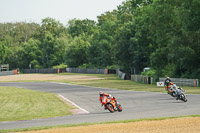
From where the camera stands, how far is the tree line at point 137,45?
5688cm

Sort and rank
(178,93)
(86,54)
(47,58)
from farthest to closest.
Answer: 1. (47,58)
2. (86,54)
3. (178,93)

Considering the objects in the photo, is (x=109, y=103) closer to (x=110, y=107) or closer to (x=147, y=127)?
(x=110, y=107)

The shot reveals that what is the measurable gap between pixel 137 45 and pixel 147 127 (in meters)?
70.1

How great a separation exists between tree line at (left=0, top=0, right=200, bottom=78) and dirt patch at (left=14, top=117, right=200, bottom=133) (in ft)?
124

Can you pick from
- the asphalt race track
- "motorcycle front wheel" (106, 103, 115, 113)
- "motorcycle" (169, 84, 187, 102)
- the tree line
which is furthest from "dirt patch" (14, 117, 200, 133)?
the tree line

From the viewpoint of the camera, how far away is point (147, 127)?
53.5 ft

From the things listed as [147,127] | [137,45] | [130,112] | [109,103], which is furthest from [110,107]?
[137,45]

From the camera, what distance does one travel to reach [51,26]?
188 metres

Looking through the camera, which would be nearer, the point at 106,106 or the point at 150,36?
the point at 106,106

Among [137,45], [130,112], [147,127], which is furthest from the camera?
[137,45]

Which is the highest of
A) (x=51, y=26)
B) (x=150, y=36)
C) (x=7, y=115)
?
(x=51, y=26)

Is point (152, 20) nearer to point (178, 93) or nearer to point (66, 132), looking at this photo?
point (178, 93)

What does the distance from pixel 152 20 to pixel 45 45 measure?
94305mm

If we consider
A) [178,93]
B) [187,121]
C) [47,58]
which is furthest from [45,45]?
[187,121]
